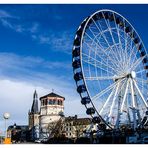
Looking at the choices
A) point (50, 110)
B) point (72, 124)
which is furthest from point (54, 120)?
point (72, 124)

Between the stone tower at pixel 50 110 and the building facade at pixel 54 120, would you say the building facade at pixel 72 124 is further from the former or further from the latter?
the stone tower at pixel 50 110

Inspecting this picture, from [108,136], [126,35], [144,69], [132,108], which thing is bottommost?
[108,136]

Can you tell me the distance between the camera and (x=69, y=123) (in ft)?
290

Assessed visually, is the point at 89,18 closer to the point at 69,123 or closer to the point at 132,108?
the point at 132,108

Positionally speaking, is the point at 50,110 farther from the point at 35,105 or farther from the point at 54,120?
the point at 35,105

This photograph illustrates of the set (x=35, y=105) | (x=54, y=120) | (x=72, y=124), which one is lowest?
(x=72, y=124)

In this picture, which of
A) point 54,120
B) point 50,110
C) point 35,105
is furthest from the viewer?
point 35,105

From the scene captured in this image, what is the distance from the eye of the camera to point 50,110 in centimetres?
9094

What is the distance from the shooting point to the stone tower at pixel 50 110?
88.1m

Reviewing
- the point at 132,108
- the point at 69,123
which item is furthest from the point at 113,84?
the point at 69,123

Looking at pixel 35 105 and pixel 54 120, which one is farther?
pixel 35 105

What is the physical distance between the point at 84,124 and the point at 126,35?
4585 cm

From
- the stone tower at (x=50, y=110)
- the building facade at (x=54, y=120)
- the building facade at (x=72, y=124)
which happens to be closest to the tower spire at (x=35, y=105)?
the building facade at (x=54, y=120)

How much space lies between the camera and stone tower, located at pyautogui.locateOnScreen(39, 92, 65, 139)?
88106 millimetres
